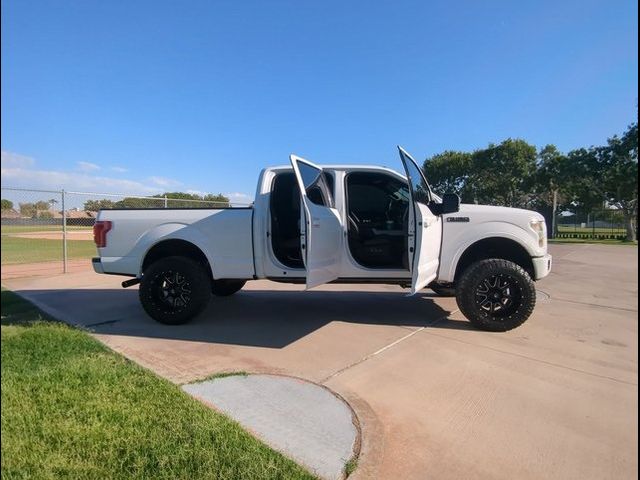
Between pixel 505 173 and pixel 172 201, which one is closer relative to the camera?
pixel 172 201

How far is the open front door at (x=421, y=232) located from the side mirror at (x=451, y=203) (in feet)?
0.57

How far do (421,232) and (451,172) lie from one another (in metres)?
42.5

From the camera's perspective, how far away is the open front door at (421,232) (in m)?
4.43

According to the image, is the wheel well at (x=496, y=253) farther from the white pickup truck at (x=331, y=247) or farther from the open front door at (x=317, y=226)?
the open front door at (x=317, y=226)

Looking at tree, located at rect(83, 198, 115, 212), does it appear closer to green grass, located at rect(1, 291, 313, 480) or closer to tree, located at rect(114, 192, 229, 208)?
tree, located at rect(114, 192, 229, 208)

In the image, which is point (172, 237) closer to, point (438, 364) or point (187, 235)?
point (187, 235)

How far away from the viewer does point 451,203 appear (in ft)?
16.2

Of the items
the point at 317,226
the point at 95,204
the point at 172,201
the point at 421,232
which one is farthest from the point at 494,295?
the point at 172,201

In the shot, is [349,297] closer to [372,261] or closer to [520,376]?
[372,261]

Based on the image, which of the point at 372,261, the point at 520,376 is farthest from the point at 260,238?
the point at 520,376

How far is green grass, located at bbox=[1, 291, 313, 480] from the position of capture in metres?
2.26

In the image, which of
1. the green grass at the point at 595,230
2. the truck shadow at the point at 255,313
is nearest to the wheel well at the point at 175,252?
the truck shadow at the point at 255,313

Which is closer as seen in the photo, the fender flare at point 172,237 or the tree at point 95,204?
the fender flare at point 172,237

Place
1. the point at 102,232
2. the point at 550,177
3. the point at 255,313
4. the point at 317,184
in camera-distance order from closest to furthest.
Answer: the point at 317,184 < the point at 102,232 < the point at 255,313 < the point at 550,177
